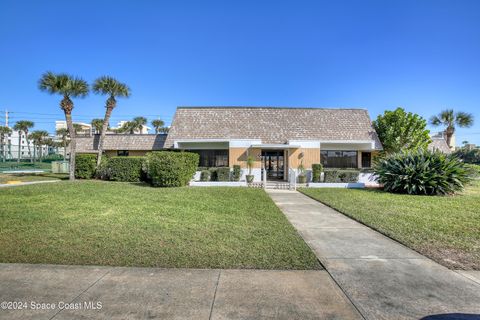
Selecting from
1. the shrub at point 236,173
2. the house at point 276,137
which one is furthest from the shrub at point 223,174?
the house at point 276,137

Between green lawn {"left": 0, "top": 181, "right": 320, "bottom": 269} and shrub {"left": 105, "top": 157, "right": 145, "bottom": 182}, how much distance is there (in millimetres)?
8728

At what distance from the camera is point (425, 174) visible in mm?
14117

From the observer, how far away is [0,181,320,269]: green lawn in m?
4.54

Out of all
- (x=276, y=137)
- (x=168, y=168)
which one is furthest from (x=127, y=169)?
(x=276, y=137)

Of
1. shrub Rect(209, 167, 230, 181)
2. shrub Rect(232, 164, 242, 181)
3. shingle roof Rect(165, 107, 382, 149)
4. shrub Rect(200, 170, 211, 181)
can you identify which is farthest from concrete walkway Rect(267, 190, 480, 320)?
shingle roof Rect(165, 107, 382, 149)

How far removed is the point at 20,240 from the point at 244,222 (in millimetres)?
5356

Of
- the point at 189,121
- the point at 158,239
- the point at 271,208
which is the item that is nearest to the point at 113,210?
the point at 158,239

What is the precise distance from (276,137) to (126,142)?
15466mm

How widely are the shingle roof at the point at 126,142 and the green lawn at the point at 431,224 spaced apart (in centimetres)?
1860

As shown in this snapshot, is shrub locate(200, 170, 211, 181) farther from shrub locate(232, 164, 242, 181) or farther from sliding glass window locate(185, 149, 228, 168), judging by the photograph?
sliding glass window locate(185, 149, 228, 168)

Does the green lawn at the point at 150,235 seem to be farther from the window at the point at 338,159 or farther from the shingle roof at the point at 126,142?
the shingle roof at the point at 126,142

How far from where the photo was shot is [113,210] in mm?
8609

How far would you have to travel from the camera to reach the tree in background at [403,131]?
72.6 feet

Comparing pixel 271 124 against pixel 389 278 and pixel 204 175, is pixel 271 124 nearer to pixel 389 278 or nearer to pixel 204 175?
pixel 204 175
